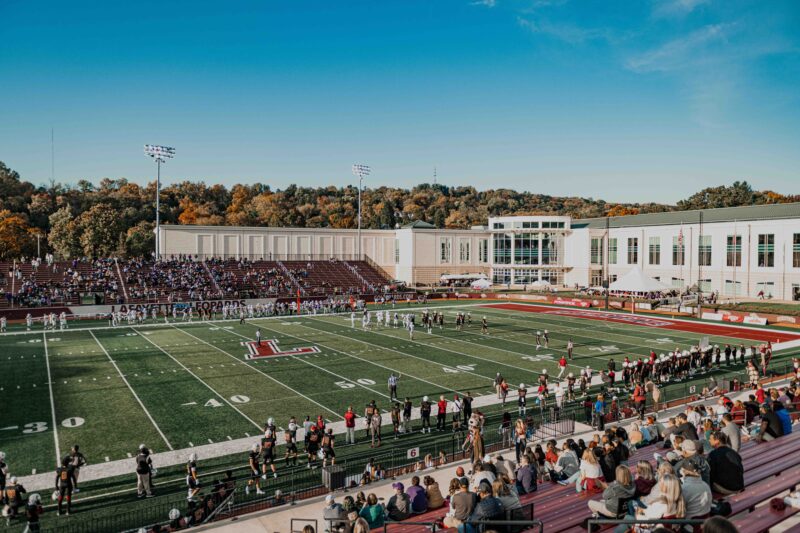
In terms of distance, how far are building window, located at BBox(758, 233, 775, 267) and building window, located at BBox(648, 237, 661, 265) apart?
12.0 meters

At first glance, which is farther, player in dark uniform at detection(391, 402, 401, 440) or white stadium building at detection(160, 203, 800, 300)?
white stadium building at detection(160, 203, 800, 300)

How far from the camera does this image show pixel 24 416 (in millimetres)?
19547

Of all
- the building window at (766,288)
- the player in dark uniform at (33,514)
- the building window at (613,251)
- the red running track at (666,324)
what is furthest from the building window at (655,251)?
the player in dark uniform at (33,514)

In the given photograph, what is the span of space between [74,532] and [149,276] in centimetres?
4837

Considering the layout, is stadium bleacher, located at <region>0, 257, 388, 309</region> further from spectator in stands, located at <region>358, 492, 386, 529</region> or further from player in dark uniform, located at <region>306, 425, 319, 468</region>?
spectator in stands, located at <region>358, 492, 386, 529</region>

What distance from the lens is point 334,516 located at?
398 inches

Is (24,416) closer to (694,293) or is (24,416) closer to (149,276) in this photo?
(149,276)

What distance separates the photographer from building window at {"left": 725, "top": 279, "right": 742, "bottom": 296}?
193 feet

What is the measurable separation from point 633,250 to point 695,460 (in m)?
68.7

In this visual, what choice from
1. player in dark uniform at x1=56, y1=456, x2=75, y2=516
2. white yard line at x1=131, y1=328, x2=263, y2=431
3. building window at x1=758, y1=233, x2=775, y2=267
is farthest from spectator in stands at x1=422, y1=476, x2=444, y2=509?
building window at x1=758, y1=233, x2=775, y2=267

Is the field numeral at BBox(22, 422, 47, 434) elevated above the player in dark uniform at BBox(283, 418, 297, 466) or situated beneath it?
situated beneath

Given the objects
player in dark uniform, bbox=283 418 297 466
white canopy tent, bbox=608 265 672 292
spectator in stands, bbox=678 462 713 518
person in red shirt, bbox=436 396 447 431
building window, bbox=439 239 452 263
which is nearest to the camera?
Result: spectator in stands, bbox=678 462 713 518

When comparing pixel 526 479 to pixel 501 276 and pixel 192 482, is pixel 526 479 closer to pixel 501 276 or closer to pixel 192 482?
pixel 192 482

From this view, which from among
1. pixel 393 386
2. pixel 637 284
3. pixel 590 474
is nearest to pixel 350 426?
pixel 393 386
